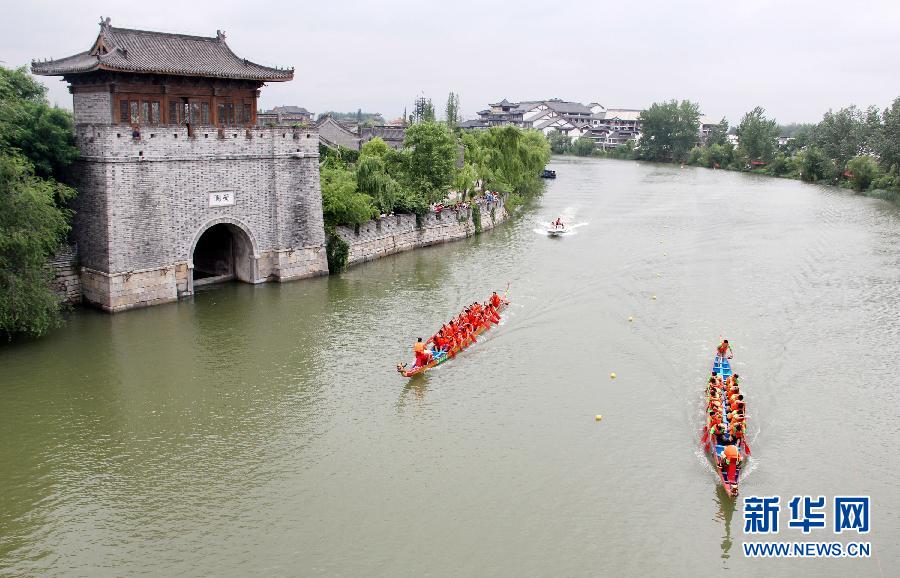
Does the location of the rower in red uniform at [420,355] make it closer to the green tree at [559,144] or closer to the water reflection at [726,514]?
the water reflection at [726,514]

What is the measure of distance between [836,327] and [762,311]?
187 centimetres

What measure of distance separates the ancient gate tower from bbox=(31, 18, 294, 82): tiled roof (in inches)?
1.3

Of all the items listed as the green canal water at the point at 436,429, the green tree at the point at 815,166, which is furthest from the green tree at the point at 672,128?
the green canal water at the point at 436,429

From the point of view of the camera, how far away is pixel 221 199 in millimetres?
20656

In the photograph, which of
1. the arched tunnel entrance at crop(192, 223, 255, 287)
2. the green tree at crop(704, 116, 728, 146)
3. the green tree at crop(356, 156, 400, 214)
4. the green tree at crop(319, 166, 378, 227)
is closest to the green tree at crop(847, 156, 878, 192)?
the green tree at crop(704, 116, 728, 146)

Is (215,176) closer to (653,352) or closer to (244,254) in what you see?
(244,254)

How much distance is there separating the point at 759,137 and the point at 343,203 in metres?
55.1

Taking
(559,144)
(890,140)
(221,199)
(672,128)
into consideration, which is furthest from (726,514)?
(559,144)

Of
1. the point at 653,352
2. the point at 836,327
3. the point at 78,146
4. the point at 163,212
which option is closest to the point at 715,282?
the point at 836,327

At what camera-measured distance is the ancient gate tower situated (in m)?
18.7

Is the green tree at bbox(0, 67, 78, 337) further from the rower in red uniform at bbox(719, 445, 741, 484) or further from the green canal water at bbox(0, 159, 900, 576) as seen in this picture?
the rower in red uniform at bbox(719, 445, 741, 484)

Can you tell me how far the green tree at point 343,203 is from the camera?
2408 cm

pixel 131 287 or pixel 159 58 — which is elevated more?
pixel 159 58

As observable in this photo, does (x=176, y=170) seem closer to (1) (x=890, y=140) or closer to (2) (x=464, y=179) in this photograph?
(2) (x=464, y=179)
